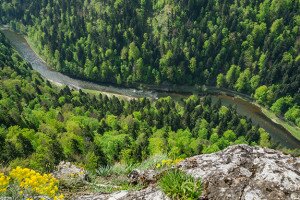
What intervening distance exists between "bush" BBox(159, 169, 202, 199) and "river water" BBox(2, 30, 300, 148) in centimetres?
12036

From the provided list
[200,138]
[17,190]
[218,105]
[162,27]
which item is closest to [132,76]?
[162,27]

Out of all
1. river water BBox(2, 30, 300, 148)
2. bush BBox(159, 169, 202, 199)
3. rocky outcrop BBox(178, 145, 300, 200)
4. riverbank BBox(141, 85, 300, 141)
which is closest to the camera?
bush BBox(159, 169, 202, 199)

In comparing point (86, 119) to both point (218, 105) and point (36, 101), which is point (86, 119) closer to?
point (36, 101)

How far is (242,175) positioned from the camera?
13703 mm

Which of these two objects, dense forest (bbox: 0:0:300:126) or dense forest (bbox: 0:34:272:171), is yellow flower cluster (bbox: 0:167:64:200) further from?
dense forest (bbox: 0:0:300:126)

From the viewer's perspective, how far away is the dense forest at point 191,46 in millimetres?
151250

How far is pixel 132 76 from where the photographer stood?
159375 millimetres

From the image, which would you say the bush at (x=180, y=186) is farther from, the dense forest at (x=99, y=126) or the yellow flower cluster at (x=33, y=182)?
the dense forest at (x=99, y=126)

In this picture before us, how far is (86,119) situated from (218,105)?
169ft

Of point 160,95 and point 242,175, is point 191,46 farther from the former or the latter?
point 242,175

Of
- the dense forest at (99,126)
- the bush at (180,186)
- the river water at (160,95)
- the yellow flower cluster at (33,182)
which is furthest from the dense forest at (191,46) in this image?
the yellow flower cluster at (33,182)

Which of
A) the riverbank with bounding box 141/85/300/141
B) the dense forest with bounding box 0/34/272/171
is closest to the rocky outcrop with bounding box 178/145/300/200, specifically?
the dense forest with bounding box 0/34/272/171

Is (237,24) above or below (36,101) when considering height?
above

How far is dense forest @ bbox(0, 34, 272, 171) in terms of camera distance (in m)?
83.6
